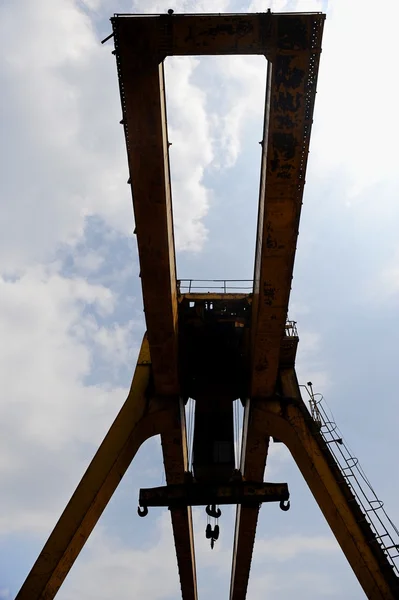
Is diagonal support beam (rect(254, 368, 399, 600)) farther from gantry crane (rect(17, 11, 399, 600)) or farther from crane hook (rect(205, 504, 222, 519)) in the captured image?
crane hook (rect(205, 504, 222, 519))

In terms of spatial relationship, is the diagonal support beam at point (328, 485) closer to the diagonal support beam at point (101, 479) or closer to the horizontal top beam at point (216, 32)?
the diagonal support beam at point (101, 479)

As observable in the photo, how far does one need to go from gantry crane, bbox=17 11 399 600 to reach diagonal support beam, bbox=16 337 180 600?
21mm

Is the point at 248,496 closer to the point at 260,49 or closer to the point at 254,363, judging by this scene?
the point at 254,363

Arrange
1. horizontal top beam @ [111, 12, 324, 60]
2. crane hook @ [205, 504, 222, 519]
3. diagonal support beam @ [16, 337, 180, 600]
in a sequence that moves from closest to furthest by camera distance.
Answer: horizontal top beam @ [111, 12, 324, 60] < diagonal support beam @ [16, 337, 180, 600] < crane hook @ [205, 504, 222, 519]

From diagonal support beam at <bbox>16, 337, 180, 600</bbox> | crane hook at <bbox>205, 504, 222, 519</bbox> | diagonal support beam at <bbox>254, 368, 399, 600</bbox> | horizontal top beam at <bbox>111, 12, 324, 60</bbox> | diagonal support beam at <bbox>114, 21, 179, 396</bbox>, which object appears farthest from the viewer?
crane hook at <bbox>205, 504, 222, 519</bbox>

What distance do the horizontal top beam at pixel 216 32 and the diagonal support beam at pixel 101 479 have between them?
19.2 ft

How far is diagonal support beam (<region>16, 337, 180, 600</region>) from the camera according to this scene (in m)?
6.34

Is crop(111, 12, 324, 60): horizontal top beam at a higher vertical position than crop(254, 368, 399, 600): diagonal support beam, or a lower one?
higher

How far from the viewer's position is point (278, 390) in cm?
880

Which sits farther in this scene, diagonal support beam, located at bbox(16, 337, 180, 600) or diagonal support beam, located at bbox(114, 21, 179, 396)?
diagonal support beam, located at bbox(16, 337, 180, 600)

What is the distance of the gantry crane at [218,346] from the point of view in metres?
5.06

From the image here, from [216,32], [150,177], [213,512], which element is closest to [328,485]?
[213,512]

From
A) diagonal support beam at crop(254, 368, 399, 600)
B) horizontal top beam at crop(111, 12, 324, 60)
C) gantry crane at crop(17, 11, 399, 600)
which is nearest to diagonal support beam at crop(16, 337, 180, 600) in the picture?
gantry crane at crop(17, 11, 399, 600)

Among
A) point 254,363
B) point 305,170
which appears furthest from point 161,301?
point 305,170
